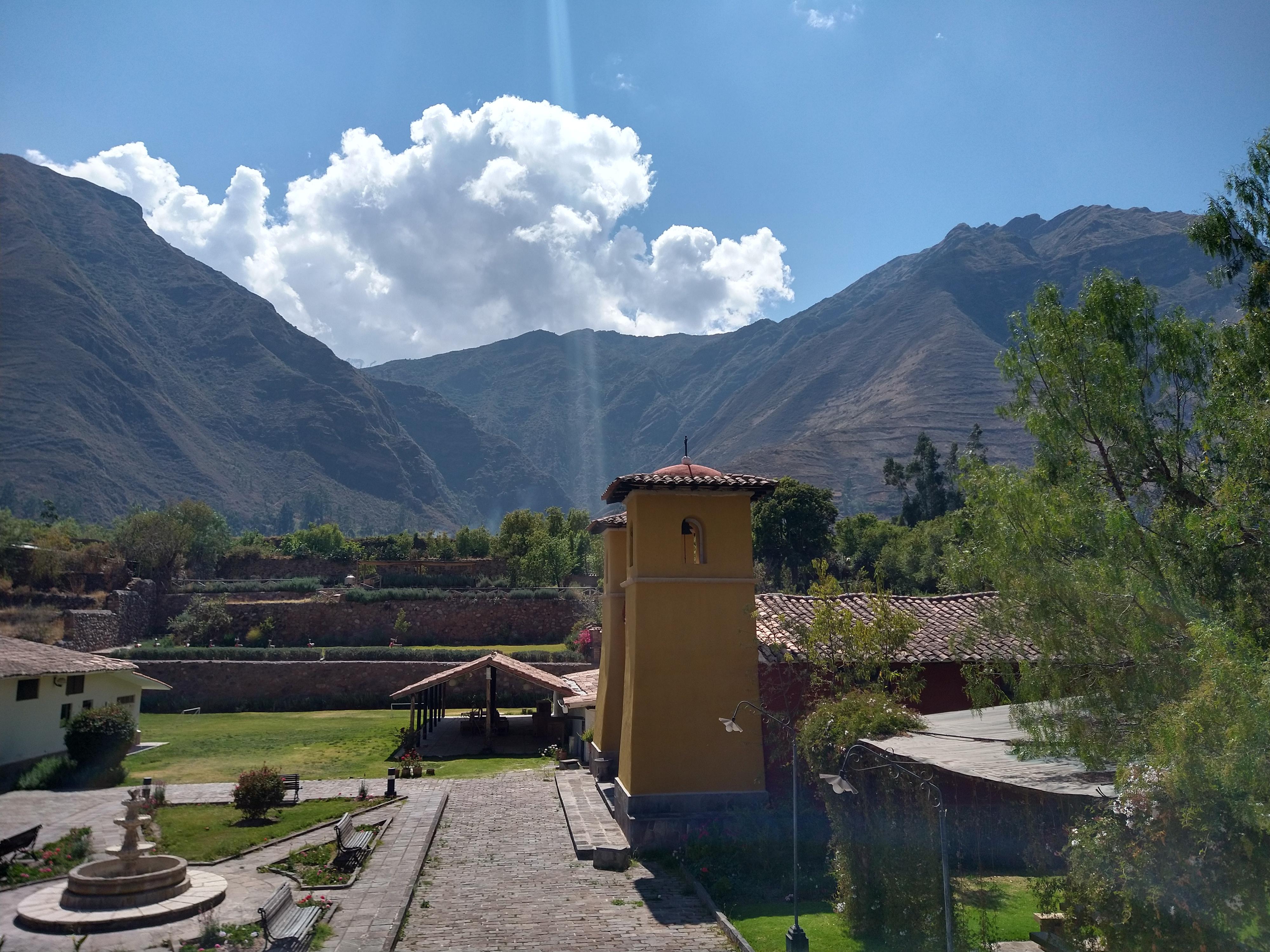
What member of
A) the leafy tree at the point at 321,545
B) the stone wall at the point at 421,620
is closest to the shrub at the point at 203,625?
the stone wall at the point at 421,620

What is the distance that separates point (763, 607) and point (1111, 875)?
10343 mm

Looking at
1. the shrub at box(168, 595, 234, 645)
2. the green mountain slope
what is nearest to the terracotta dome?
the shrub at box(168, 595, 234, 645)

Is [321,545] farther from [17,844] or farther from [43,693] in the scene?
[17,844]

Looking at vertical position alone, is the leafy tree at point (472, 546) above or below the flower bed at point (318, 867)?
above

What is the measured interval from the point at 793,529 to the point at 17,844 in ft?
155

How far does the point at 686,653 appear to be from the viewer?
14.6m

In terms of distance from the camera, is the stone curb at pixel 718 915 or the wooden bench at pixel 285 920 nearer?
the wooden bench at pixel 285 920

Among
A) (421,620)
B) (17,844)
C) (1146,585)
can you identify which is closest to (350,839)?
(17,844)

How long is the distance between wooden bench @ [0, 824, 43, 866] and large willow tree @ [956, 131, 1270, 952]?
14.5 m

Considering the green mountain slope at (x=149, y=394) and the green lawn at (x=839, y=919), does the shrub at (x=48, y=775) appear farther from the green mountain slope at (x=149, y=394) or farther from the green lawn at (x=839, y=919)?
the green mountain slope at (x=149, y=394)

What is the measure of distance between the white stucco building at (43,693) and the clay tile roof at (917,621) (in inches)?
703

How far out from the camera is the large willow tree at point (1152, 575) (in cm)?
536

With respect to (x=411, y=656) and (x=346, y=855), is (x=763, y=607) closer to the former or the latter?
(x=346, y=855)

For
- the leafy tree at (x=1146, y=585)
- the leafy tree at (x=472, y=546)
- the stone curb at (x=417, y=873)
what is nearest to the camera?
the leafy tree at (x=1146, y=585)
